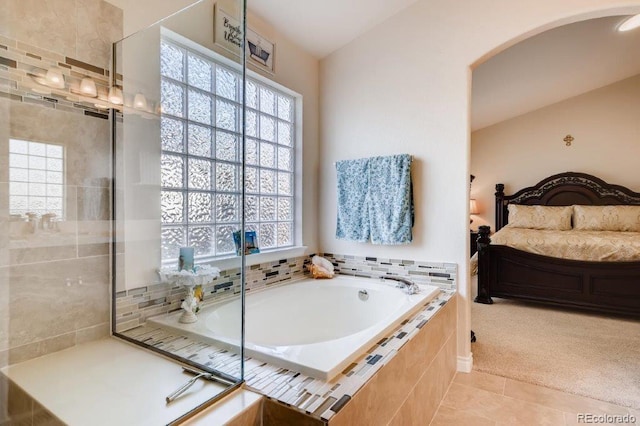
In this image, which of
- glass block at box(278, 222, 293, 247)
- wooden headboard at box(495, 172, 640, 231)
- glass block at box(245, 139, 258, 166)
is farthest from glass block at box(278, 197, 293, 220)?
wooden headboard at box(495, 172, 640, 231)

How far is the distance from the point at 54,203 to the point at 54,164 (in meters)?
0.16

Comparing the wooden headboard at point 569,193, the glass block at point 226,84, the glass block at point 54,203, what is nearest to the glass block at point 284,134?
the glass block at point 226,84

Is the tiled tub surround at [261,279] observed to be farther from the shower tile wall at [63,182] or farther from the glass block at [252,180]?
the glass block at [252,180]

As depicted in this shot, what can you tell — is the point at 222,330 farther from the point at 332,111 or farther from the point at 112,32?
the point at 332,111

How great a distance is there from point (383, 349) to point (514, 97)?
4685mm

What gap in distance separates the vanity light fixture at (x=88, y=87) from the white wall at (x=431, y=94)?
6.05 ft

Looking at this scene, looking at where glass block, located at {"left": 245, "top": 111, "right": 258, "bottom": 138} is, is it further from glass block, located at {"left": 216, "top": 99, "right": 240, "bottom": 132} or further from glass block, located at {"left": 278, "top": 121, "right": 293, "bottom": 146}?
glass block, located at {"left": 216, "top": 99, "right": 240, "bottom": 132}

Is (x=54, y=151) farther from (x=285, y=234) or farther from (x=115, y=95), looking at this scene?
(x=285, y=234)

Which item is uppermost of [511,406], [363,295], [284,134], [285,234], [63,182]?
[284,134]

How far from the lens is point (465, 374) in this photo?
227 cm

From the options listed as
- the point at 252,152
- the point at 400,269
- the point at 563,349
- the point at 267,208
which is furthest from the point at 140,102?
the point at 563,349

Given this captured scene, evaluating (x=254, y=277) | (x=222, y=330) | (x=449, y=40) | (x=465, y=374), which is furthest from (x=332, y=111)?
(x=465, y=374)

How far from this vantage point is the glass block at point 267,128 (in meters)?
2.52

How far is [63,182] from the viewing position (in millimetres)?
1396
